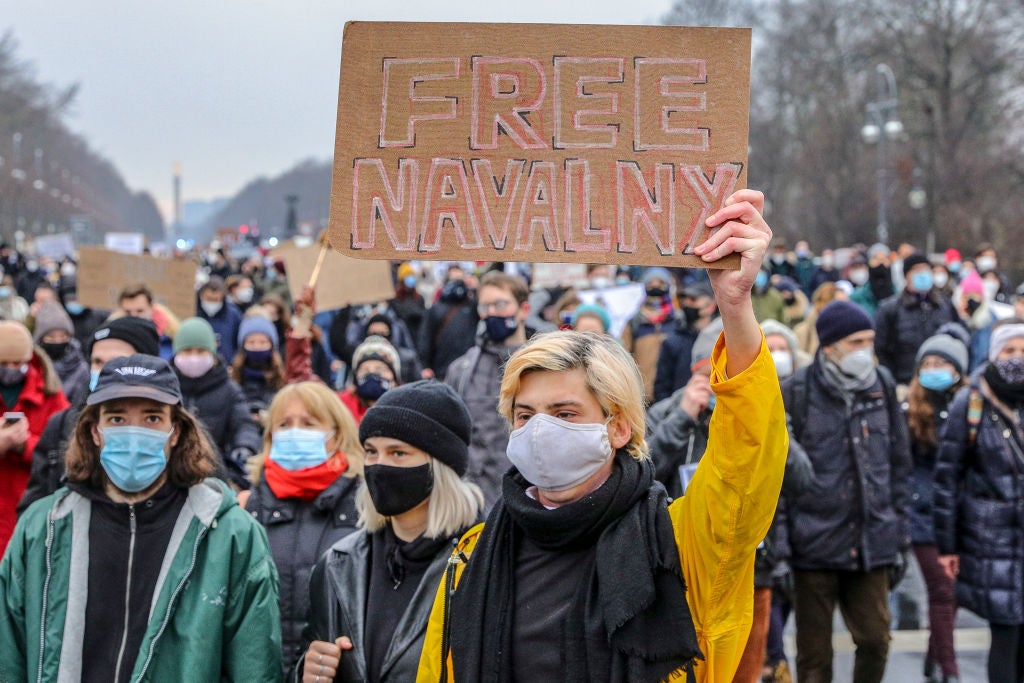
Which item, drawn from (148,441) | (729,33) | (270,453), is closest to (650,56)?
(729,33)

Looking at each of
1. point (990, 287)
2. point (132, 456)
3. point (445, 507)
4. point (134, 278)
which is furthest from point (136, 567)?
point (990, 287)

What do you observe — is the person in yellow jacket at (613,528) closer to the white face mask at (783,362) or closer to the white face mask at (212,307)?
the white face mask at (783,362)

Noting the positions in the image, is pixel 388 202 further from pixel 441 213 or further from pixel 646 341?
pixel 646 341

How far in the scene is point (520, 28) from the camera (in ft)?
8.66

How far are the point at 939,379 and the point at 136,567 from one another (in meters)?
5.04

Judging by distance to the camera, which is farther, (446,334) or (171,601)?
(446,334)

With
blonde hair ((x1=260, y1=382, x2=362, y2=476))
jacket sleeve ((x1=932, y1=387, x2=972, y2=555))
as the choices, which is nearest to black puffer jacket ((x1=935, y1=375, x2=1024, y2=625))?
jacket sleeve ((x1=932, y1=387, x2=972, y2=555))

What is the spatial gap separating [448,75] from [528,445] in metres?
0.87

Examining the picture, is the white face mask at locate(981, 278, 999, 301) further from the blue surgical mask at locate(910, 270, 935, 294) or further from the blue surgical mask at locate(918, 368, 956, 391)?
the blue surgical mask at locate(918, 368, 956, 391)

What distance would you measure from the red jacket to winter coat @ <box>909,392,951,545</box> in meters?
4.61

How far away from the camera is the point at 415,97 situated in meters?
2.66

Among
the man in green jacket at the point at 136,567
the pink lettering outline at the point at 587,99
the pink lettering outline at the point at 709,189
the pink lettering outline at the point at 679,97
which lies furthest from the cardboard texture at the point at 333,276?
the pink lettering outline at the point at 709,189

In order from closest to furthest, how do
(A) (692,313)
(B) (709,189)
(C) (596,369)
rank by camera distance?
(B) (709,189) < (C) (596,369) < (A) (692,313)

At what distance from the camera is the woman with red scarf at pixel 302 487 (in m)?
4.30
